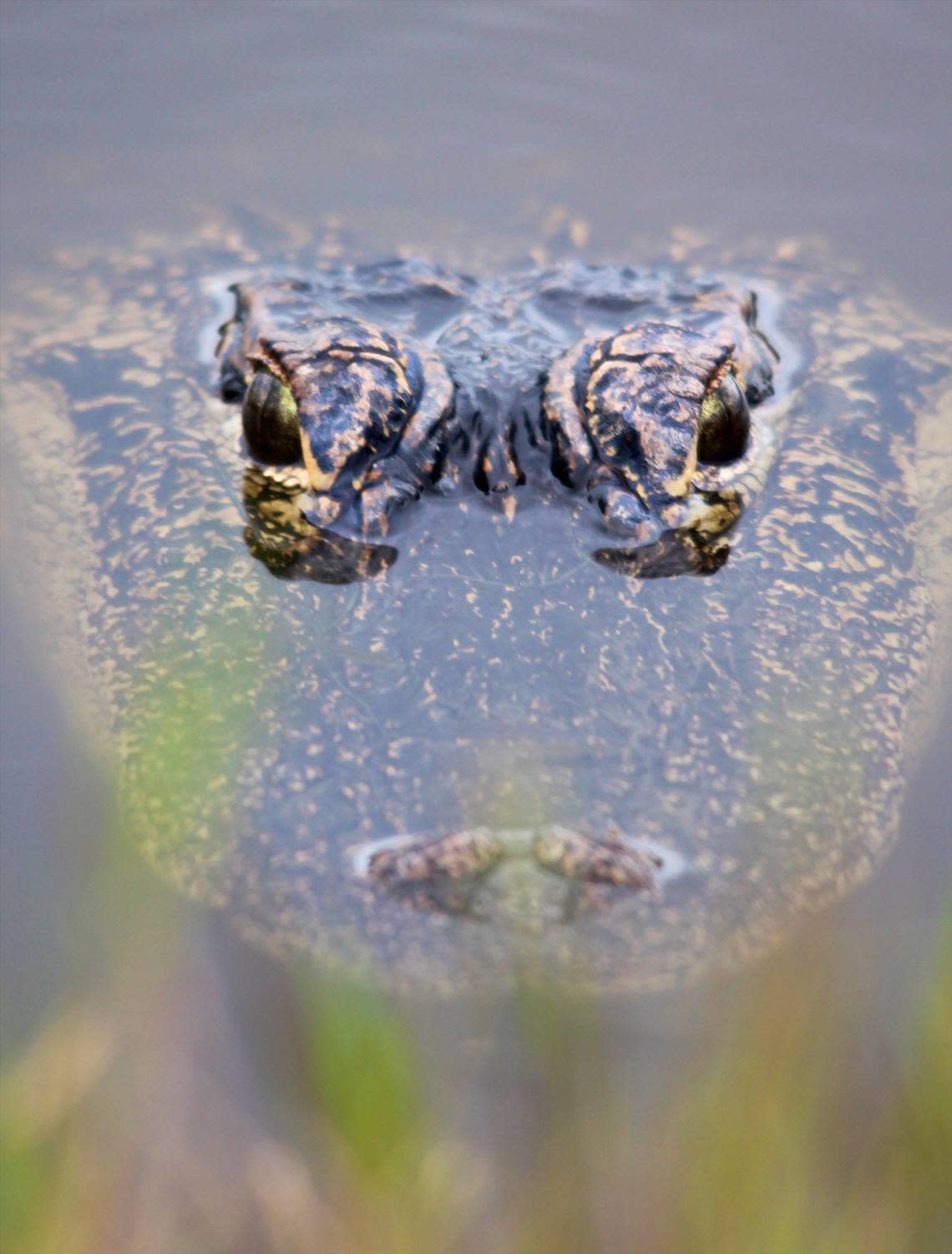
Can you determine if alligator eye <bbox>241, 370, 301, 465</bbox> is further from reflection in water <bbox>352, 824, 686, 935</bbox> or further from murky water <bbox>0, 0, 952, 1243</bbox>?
murky water <bbox>0, 0, 952, 1243</bbox>

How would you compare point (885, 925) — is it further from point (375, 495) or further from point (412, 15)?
point (412, 15)

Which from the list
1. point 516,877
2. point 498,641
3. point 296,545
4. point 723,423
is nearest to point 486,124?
point 723,423

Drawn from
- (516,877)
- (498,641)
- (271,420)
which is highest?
(271,420)

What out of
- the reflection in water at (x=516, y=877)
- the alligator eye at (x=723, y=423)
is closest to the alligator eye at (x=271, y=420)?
the alligator eye at (x=723, y=423)

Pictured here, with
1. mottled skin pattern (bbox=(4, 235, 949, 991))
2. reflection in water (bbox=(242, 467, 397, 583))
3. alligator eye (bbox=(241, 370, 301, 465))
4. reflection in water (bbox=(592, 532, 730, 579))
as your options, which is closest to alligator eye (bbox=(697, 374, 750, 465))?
mottled skin pattern (bbox=(4, 235, 949, 991))

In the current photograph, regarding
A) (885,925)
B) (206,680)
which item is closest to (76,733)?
(206,680)

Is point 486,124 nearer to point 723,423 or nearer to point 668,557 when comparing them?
point 723,423
